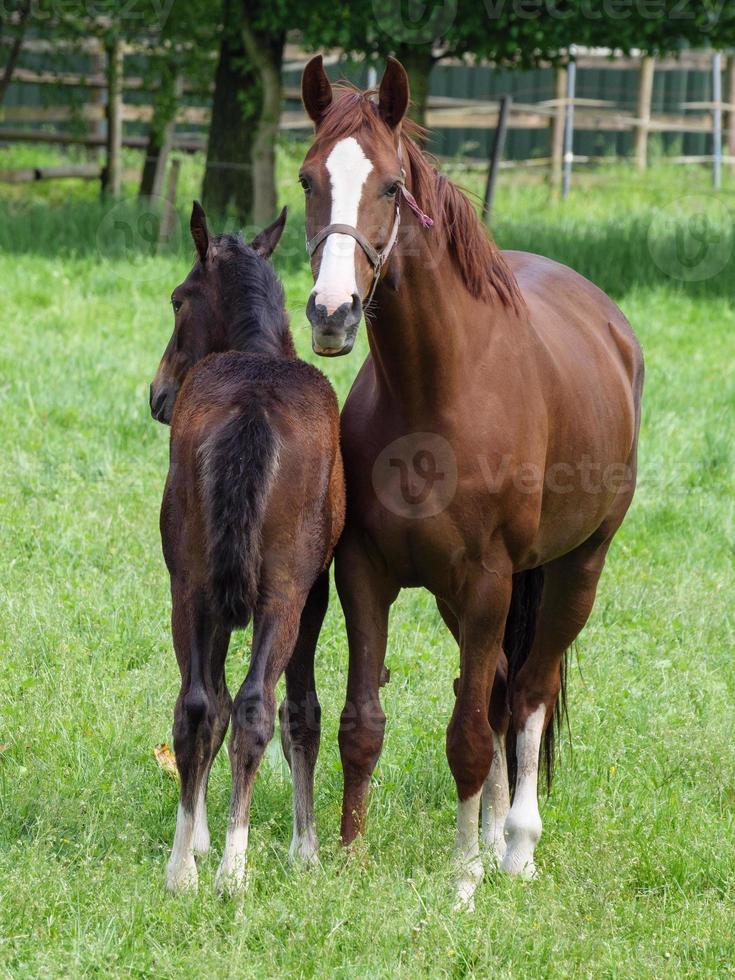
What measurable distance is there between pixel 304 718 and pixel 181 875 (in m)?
0.59

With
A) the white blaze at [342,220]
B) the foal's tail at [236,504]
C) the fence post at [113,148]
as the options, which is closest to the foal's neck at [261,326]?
the foal's tail at [236,504]

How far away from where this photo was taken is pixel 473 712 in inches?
148

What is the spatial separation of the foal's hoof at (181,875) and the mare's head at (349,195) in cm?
146

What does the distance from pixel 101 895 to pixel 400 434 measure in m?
1.49

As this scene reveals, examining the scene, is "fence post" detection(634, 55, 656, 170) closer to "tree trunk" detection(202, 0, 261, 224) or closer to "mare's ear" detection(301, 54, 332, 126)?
"tree trunk" detection(202, 0, 261, 224)

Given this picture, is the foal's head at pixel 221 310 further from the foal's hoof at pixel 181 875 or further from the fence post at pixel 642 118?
the fence post at pixel 642 118

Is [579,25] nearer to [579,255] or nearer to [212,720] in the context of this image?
[579,255]

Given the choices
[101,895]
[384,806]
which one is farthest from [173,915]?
[384,806]

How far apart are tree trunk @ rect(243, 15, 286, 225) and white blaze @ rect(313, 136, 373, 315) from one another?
9.82 m

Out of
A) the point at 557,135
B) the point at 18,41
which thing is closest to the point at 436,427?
the point at 18,41

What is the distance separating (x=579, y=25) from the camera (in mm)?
11859

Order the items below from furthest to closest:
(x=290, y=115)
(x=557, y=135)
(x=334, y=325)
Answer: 1. (x=290, y=115)
2. (x=557, y=135)
3. (x=334, y=325)

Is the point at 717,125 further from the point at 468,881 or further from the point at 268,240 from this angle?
the point at 468,881

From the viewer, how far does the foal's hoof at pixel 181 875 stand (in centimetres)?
346
